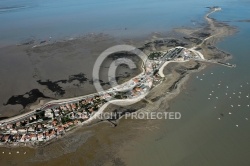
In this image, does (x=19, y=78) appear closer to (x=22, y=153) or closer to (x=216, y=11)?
(x=22, y=153)

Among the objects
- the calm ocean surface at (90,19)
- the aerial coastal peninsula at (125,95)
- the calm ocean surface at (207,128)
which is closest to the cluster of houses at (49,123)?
the aerial coastal peninsula at (125,95)

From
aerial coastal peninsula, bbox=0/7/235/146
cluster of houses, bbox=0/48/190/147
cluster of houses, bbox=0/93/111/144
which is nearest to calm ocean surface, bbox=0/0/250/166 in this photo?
aerial coastal peninsula, bbox=0/7/235/146

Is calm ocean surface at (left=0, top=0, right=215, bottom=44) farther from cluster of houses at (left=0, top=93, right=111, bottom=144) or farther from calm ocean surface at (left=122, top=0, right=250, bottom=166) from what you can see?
cluster of houses at (left=0, top=93, right=111, bottom=144)

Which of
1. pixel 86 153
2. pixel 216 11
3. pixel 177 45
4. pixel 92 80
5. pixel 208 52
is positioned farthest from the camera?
pixel 216 11

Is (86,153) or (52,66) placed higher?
(52,66)

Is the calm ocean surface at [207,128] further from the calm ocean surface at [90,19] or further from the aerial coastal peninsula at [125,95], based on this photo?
the calm ocean surface at [90,19]

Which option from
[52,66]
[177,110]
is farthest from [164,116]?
[52,66]
